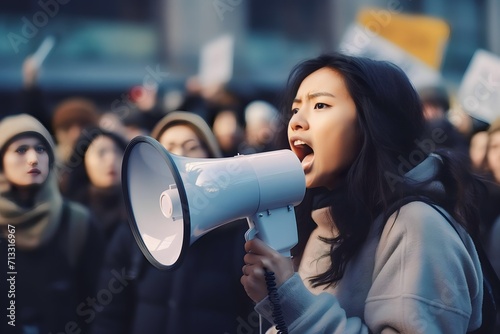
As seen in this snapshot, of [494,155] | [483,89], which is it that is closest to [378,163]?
[494,155]

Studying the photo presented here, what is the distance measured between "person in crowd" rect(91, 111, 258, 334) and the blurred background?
22.1 feet

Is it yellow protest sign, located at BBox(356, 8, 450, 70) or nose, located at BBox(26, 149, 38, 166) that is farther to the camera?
yellow protest sign, located at BBox(356, 8, 450, 70)

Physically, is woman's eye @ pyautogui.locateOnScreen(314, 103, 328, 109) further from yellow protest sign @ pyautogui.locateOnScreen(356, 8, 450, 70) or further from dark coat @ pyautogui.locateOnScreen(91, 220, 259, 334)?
yellow protest sign @ pyautogui.locateOnScreen(356, 8, 450, 70)

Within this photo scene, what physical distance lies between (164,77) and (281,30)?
360 cm

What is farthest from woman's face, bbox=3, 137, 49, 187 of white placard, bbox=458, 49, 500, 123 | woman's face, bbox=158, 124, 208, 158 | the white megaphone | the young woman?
white placard, bbox=458, 49, 500, 123

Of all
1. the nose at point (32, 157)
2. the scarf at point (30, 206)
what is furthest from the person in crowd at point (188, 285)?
the nose at point (32, 157)

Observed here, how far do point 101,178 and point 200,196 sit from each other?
8.37 ft

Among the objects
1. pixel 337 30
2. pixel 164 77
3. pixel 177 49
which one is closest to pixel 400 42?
pixel 164 77

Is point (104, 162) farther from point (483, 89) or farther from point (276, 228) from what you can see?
point (276, 228)

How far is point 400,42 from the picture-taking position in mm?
5371

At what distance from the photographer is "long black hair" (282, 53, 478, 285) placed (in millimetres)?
1854

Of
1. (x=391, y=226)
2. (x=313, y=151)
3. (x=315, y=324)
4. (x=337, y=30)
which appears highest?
(x=313, y=151)

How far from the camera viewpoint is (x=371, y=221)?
6.14 ft

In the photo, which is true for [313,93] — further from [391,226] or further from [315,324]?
[315,324]
